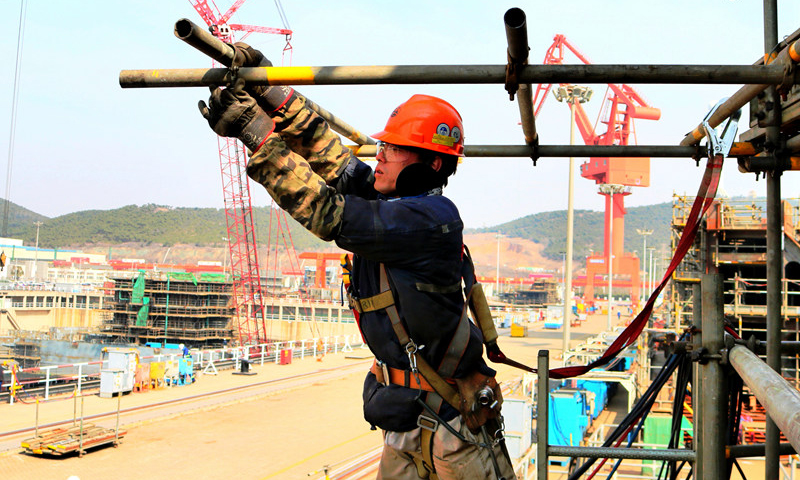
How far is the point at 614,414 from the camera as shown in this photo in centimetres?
2448

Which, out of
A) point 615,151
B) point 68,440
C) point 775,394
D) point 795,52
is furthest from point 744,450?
point 68,440

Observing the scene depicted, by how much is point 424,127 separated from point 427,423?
4.08 ft

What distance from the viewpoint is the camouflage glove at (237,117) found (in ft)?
7.80

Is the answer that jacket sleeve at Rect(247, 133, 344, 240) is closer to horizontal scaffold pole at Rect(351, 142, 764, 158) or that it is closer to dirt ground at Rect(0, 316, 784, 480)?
horizontal scaffold pole at Rect(351, 142, 764, 158)

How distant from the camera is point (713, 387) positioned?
2.64m

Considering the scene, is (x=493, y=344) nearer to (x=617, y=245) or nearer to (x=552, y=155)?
(x=552, y=155)

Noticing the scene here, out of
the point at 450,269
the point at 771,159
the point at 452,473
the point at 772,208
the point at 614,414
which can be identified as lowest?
the point at 614,414

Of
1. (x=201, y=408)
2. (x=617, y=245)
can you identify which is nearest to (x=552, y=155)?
(x=201, y=408)

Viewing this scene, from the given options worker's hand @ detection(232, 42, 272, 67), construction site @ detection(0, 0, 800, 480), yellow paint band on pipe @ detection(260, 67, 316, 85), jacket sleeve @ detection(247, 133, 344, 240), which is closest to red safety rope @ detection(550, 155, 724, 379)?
construction site @ detection(0, 0, 800, 480)

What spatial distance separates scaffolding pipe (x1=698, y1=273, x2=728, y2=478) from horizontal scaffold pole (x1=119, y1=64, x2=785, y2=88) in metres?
0.81

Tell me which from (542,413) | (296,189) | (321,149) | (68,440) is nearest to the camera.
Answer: (296,189)

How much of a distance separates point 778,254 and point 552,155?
1.41 m

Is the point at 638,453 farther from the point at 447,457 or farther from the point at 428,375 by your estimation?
the point at 428,375

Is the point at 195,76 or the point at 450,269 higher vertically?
the point at 195,76
